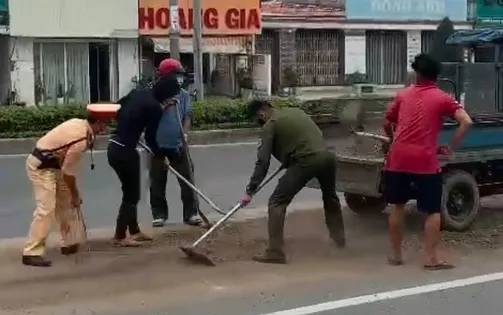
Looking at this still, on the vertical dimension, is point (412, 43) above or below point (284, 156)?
above

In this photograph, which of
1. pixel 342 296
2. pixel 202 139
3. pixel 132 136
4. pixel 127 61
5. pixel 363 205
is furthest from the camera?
pixel 127 61

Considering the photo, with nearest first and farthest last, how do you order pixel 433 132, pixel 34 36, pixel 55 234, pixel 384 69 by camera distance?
pixel 433 132, pixel 55 234, pixel 34 36, pixel 384 69

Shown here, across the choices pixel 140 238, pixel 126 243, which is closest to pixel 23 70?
pixel 140 238

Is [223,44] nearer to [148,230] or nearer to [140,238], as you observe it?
[148,230]

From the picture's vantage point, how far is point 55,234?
30.2 feet

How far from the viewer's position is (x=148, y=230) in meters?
9.76

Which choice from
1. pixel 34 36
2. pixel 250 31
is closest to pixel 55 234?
pixel 34 36

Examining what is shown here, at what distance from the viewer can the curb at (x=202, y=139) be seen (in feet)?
60.5

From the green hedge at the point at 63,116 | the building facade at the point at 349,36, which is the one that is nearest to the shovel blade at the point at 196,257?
the green hedge at the point at 63,116

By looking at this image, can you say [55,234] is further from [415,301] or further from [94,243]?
[415,301]

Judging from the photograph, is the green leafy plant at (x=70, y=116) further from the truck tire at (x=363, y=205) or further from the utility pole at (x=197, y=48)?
the truck tire at (x=363, y=205)

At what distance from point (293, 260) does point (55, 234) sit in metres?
2.38

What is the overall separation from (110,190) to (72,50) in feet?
41.2

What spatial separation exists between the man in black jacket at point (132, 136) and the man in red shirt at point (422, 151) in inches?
86.7
